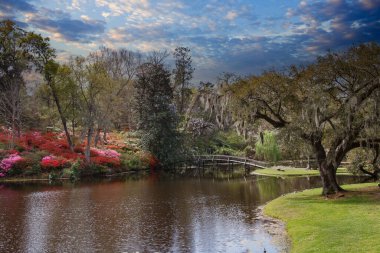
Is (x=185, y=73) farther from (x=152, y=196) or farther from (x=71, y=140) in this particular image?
(x=152, y=196)

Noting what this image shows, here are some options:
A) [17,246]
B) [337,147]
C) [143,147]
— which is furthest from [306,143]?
[143,147]

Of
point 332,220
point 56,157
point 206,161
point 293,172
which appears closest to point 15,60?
point 56,157

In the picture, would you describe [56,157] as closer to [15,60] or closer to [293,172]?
[15,60]

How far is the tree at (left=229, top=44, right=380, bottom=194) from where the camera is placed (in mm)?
24375

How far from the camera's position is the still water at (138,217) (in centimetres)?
1869

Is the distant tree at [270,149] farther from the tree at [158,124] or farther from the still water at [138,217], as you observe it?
the still water at [138,217]

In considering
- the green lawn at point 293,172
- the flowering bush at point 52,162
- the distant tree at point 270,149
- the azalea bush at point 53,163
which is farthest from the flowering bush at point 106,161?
the distant tree at point 270,149

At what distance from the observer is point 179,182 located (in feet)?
147

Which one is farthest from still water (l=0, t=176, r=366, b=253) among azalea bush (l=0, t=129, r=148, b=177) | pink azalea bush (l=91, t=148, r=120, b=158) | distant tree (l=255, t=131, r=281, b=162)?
distant tree (l=255, t=131, r=281, b=162)

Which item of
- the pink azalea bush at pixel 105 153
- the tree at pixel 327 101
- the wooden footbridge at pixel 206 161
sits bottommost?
the wooden footbridge at pixel 206 161

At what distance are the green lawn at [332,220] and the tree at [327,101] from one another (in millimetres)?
2581

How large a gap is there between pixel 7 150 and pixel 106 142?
60.6ft

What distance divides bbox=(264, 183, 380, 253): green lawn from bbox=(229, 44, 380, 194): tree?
8.47 feet

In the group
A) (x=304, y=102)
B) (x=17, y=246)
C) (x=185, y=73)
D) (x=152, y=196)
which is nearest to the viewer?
(x=17, y=246)
